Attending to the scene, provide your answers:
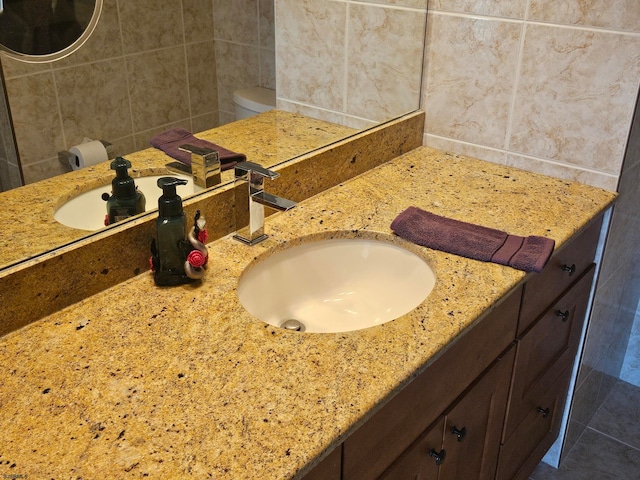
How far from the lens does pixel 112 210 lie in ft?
3.88

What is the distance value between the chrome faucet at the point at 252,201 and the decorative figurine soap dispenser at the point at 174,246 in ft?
Answer: 0.46

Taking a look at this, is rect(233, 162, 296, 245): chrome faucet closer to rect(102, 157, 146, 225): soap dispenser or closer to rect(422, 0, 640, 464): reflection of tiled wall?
rect(102, 157, 146, 225): soap dispenser

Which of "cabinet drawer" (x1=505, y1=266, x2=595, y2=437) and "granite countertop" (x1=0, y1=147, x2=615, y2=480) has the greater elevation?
"granite countertop" (x1=0, y1=147, x2=615, y2=480)

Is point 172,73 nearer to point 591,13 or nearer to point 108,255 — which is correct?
point 108,255

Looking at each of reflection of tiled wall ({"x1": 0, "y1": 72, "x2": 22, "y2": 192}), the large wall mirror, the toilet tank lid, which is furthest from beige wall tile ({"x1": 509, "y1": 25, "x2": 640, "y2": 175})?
reflection of tiled wall ({"x1": 0, "y1": 72, "x2": 22, "y2": 192})

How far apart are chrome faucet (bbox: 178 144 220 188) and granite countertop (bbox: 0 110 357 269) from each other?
1.1 inches

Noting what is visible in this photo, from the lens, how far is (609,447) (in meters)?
2.16

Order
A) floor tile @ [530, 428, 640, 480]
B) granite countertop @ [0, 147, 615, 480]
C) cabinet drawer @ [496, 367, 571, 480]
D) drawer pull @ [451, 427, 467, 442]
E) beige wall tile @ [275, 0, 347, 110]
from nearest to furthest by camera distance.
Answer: granite countertop @ [0, 147, 615, 480] < drawer pull @ [451, 427, 467, 442] < beige wall tile @ [275, 0, 347, 110] < cabinet drawer @ [496, 367, 571, 480] < floor tile @ [530, 428, 640, 480]

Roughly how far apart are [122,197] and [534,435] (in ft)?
4.03

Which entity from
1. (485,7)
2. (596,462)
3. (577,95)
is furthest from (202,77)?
(596,462)

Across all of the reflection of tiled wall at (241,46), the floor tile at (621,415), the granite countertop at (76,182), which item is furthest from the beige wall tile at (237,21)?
the floor tile at (621,415)

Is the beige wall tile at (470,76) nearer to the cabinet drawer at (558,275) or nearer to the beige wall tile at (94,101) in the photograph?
the cabinet drawer at (558,275)

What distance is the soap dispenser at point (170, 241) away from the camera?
3.84ft

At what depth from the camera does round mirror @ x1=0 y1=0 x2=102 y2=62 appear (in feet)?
3.23
